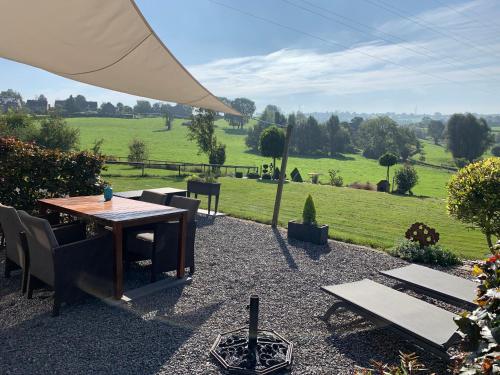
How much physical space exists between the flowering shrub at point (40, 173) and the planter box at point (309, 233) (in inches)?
140

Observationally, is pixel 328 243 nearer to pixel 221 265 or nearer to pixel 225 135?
pixel 221 265

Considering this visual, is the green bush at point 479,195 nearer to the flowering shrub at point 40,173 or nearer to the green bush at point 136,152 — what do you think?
the flowering shrub at point 40,173

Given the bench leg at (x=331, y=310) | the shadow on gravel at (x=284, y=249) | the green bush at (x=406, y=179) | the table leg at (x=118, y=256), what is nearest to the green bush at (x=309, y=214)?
the shadow on gravel at (x=284, y=249)

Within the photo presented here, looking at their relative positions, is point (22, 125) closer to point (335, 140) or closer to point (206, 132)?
point (206, 132)

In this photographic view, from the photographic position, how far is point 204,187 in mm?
8625

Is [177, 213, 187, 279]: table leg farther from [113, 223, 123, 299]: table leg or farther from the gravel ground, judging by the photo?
[113, 223, 123, 299]: table leg

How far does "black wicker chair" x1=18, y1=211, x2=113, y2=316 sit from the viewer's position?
11.4ft

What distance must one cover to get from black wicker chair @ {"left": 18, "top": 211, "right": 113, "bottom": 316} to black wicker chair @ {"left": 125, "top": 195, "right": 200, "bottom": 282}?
0.59 metres

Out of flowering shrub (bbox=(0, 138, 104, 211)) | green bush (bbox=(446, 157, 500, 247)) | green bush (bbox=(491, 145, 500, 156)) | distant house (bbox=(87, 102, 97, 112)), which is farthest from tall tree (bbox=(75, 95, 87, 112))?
green bush (bbox=(446, 157, 500, 247))

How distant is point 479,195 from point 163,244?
4.91m

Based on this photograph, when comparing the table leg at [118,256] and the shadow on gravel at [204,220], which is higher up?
the table leg at [118,256]

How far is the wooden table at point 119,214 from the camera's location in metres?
3.86

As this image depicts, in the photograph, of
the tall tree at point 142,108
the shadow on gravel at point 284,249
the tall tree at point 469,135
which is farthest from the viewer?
the tall tree at point 142,108

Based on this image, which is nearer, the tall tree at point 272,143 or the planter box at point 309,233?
the planter box at point 309,233
